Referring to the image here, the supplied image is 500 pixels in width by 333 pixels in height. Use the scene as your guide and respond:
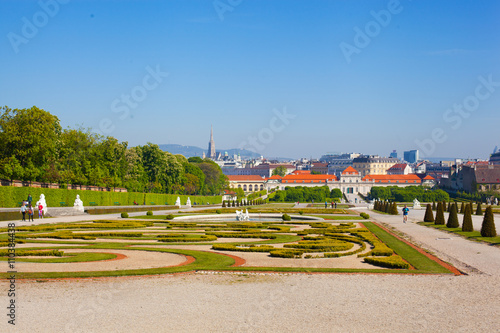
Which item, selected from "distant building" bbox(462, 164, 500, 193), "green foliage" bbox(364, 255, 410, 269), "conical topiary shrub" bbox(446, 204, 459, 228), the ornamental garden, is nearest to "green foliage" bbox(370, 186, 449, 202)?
"distant building" bbox(462, 164, 500, 193)

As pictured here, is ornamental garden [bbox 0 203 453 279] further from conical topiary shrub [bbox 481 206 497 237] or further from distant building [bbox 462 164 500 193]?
distant building [bbox 462 164 500 193]

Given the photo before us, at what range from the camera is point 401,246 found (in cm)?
1820

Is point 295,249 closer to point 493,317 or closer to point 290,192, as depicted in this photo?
point 493,317

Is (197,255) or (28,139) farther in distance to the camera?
(28,139)

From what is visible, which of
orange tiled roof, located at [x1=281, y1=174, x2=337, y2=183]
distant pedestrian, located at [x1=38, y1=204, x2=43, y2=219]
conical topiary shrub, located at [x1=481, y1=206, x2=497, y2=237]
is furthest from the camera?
orange tiled roof, located at [x1=281, y1=174, x2=337, y2=183]

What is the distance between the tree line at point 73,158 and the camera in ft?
140

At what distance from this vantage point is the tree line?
140 ft

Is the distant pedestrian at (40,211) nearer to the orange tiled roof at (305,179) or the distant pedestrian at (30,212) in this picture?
the distant pedestrian at (30,212)

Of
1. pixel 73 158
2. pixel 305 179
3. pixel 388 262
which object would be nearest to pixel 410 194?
pixel 305 179

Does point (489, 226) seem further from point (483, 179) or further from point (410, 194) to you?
point (483, 179)

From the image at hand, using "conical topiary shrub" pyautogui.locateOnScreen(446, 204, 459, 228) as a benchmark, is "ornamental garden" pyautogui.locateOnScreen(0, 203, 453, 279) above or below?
below

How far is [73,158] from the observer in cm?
5272

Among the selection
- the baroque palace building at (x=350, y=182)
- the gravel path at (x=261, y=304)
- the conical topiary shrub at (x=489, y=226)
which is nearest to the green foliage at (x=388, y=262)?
the gravel path at (x=261, y=304)

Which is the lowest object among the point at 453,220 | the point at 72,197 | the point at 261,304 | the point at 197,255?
the point at 261,304
